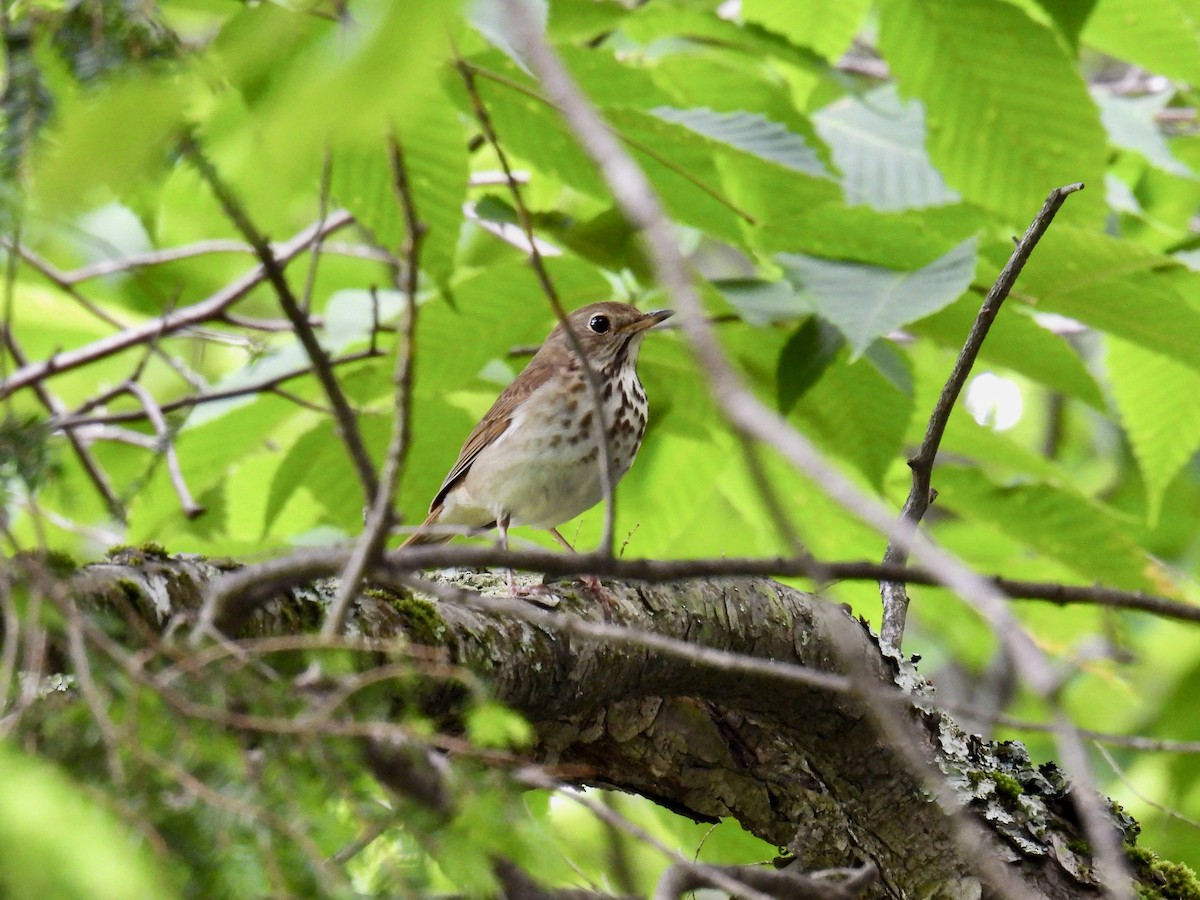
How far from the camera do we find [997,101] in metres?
3.69

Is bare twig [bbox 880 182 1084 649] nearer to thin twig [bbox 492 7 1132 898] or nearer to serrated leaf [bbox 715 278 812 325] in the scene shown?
serrated leaf [bbox 715 278 812 325]

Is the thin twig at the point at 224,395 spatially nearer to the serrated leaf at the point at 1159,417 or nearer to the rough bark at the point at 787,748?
the rough bark at the point at 787,748

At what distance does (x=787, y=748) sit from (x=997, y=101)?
200cm

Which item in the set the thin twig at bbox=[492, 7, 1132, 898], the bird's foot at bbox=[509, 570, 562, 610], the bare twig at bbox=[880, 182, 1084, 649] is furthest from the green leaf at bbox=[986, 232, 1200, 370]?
the thin twig at bbox=[492, 7, 1132, 898]

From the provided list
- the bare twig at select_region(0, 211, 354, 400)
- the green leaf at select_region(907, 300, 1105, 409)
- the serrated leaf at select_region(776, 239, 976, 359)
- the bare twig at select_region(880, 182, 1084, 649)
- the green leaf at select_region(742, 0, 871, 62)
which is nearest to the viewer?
the bare twig at select_region(880, 182, 1084, 649)

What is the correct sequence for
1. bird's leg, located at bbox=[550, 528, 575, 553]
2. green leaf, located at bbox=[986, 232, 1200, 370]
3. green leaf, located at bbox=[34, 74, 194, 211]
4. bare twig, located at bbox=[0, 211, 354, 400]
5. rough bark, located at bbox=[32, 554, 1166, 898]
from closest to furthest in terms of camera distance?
1. green leaf, located at bbox=[34, 74, 194, 211]
2. rough bark, located at bbox=[32, 554, 1166, 898]
3. green leaf, located at bbox=[986, 232, 1200, 370]
4. bare twig, located at bbox=[0, 211, 354, 400]
5. bird's leg, located at bbox=[550, 528, 575, 553]

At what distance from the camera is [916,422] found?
4441 mm

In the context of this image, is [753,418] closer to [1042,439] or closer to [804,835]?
[804,835]

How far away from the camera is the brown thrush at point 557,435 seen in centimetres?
446

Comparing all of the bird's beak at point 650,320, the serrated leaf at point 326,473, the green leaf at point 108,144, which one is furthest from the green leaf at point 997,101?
the green leaf at point 108,144

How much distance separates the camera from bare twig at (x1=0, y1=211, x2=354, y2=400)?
13.1 ft

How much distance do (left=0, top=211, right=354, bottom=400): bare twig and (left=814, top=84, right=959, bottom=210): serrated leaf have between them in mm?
1777

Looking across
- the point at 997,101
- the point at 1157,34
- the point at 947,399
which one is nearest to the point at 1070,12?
the point at 997,101

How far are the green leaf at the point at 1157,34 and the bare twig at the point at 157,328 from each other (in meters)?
2.54
